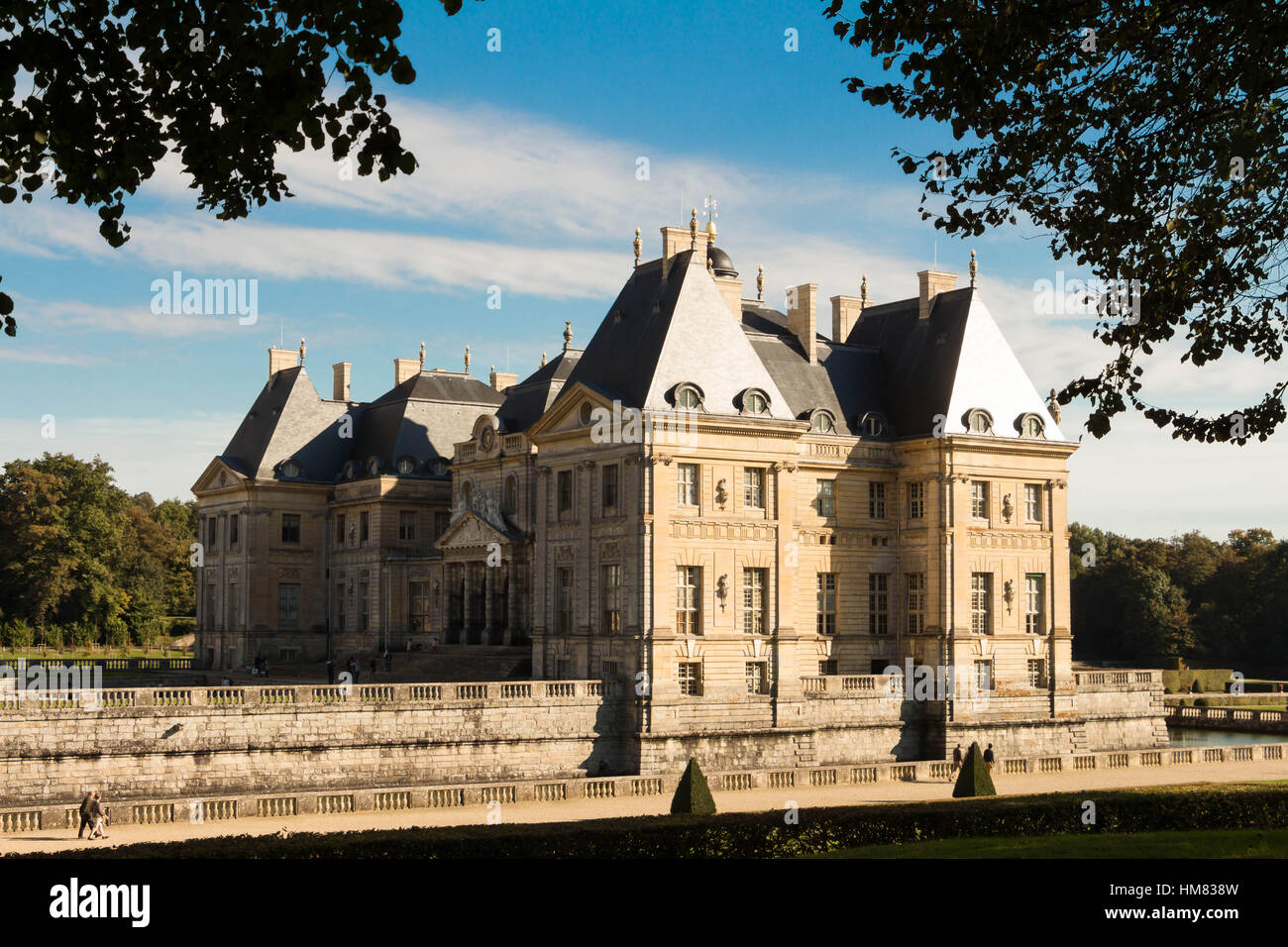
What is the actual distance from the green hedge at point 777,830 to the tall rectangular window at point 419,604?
3889 centimetres

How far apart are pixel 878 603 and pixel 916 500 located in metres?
3.77

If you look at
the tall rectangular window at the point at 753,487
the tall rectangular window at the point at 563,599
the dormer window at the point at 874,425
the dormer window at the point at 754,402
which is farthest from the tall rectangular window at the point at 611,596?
the dormer window at the point at 874,425

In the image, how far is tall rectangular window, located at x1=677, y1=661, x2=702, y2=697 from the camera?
48.8 meters

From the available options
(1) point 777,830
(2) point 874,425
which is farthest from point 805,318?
(1) point 777,830

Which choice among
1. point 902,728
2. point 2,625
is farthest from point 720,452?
point 2,625

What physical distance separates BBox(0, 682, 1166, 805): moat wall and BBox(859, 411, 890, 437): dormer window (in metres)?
9.53

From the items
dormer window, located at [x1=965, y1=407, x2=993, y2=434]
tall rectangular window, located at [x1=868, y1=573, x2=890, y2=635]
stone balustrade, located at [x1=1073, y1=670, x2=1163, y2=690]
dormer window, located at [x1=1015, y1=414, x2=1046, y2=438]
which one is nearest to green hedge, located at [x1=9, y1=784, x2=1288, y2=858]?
tall rectangular window, located at [x1=868, y1=573, x2=890, y2=635]

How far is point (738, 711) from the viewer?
49062 millimetres

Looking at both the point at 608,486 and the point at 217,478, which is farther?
the point at 217,478

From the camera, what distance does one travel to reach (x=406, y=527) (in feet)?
228

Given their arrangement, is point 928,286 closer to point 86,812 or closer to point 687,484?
point 687,484

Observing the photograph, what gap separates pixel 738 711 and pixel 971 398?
14983mm

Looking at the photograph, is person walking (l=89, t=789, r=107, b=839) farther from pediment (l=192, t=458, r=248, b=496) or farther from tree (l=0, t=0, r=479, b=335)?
pediment (l=192, t=458, r=248, b=496)

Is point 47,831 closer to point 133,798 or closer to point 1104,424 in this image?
point 133,798
